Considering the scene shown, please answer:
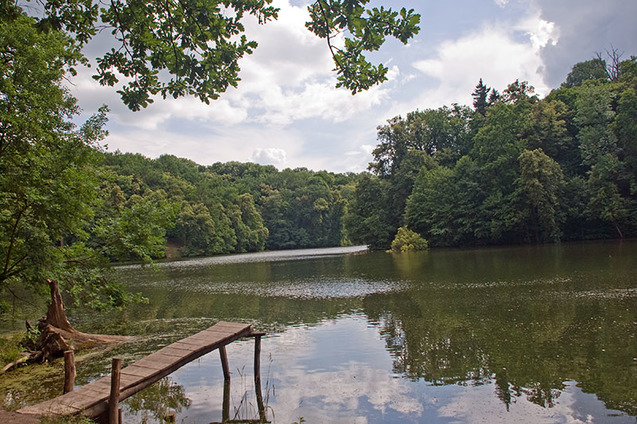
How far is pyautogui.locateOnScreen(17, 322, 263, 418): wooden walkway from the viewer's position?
5879 millimetres

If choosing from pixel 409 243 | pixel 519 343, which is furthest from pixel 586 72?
pixel 519 343

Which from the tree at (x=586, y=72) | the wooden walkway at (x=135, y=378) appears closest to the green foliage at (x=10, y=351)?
the wooden walkway at (x=135, y=378)

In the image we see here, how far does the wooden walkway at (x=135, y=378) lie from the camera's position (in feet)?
19.3

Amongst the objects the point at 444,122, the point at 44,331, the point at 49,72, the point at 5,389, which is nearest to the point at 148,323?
the point at 44,331

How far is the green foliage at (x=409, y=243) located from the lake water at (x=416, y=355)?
3392 centimetres

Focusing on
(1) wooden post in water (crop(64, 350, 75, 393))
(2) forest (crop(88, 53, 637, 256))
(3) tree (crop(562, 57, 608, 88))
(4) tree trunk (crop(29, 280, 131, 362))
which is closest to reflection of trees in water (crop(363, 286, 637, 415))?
(1) wooden post in water (crop(64, 350, 75, 393))

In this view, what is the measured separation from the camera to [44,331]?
38.2 feet

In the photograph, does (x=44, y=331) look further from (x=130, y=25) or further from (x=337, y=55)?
(x=337, y=55)

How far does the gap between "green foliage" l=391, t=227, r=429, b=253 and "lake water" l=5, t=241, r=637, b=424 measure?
33.9 meters

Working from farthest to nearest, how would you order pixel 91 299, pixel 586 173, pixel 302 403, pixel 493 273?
pixel 586 173 < pixel 493 273 < pixel 91 299 < pixel 302 403

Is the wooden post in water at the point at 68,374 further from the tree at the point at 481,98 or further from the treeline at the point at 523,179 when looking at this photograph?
the tree at the point at 481,98

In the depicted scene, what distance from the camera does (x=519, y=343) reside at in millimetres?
10391

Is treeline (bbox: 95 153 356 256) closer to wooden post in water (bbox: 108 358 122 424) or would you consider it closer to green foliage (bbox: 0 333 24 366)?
green foliage (bbox: 0 333 24 366)

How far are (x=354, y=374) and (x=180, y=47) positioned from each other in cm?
691
